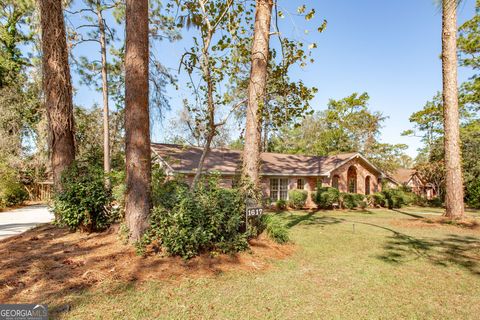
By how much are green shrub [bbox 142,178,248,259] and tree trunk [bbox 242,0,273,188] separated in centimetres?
129

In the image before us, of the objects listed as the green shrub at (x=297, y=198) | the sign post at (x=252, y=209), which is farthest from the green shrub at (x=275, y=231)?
the green shrub at (x=297, y=198)

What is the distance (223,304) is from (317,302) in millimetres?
1446

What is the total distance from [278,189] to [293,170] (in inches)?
75.6

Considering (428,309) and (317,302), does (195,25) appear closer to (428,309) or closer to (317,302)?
(317,302)

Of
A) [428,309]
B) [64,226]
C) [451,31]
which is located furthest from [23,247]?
[451,31]

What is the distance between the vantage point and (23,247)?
5875mm

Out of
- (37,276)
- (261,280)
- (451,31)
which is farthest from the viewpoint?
(451,31)

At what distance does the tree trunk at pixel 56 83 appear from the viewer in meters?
7.21

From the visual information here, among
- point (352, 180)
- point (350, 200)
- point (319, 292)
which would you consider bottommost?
point (350, 200)

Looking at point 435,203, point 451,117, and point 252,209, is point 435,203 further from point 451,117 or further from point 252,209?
point 252,209

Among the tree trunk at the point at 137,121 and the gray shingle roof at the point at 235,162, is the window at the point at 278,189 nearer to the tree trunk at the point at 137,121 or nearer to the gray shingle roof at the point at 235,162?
the gray shingle roof at the point at 235,162

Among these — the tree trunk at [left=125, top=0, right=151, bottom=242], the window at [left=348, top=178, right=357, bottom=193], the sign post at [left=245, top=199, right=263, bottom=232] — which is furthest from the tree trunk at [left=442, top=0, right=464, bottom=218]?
the tree trunk at [left=125, top=0, right=151, bottom=242]

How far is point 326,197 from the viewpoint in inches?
725

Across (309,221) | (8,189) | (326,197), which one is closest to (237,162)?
(326,197)
